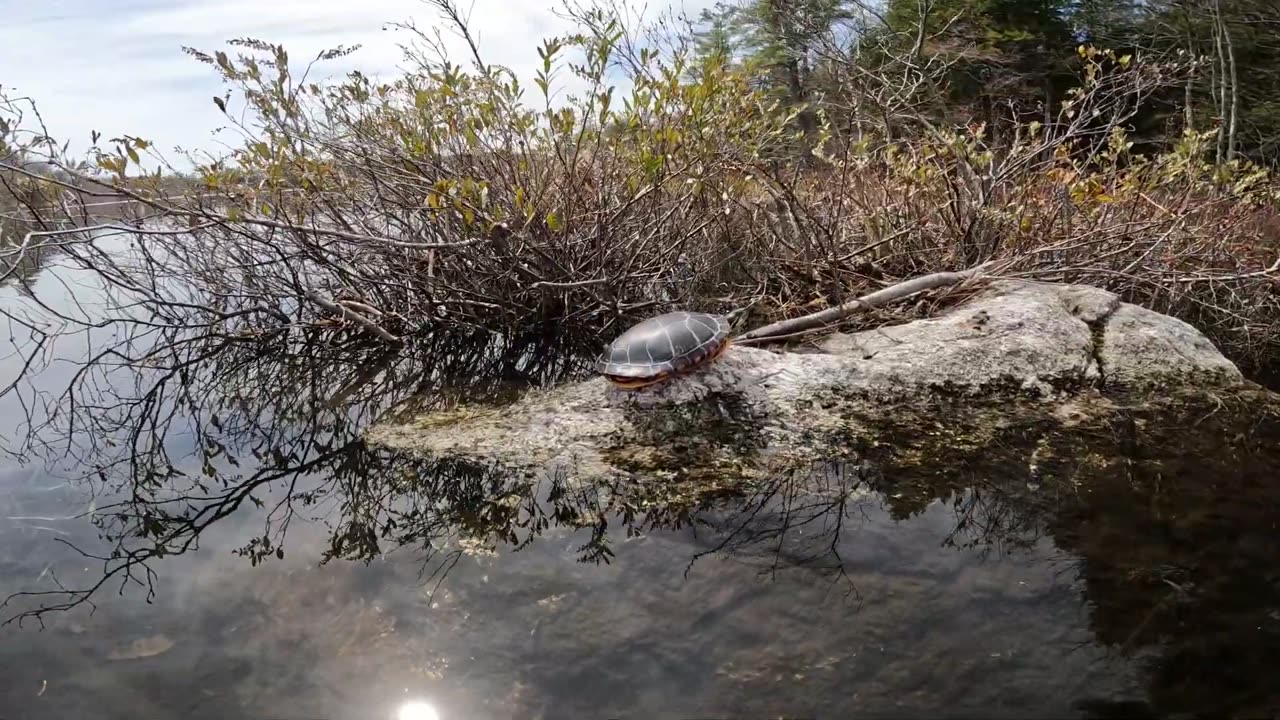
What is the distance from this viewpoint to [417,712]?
Answer: 2.40 metres

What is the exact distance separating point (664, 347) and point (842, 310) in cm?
168

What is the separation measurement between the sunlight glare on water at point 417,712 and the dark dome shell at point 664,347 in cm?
212

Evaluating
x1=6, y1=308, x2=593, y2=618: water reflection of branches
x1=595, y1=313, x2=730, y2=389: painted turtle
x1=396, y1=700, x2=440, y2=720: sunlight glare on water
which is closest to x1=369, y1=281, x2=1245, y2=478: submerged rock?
x1=595, y1=313, x2=730, y2=389: painted turtle

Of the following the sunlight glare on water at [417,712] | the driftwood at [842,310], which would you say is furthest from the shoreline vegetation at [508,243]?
the sunlight glare on water at [417,712]

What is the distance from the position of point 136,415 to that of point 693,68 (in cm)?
472

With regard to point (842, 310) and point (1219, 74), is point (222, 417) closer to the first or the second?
point (842, 310)

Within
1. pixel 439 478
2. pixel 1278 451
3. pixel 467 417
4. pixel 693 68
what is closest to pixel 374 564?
pixel 439 478

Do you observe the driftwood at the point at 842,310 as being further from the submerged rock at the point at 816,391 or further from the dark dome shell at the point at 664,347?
the dark dome shell at the point at 664,347

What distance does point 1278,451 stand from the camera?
3.63m

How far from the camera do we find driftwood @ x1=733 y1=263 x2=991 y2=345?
505cm

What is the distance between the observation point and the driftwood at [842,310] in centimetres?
505

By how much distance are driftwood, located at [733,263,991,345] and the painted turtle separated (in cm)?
78

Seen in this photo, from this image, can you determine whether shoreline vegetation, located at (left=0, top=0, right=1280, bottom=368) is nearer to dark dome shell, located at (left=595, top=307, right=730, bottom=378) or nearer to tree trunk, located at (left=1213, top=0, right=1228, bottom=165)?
dark dome shell, located at (left=595, top=307, right=730, bottom=378)

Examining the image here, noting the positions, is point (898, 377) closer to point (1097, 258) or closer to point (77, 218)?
point (1097, 258)
